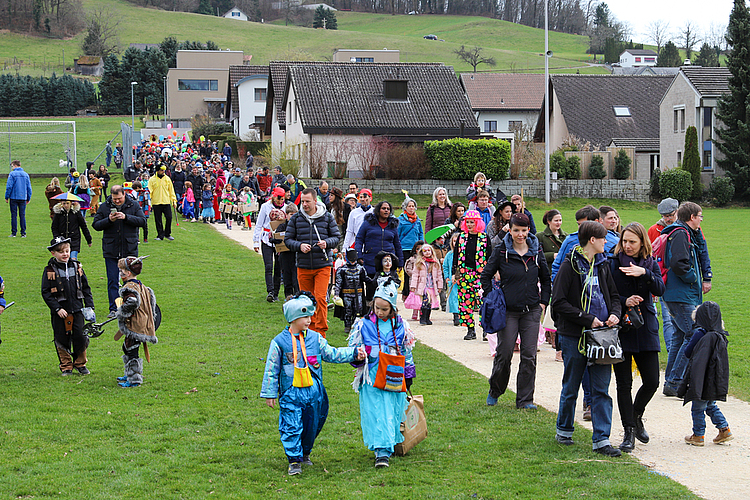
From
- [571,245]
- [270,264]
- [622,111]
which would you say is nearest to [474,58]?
[622,111]

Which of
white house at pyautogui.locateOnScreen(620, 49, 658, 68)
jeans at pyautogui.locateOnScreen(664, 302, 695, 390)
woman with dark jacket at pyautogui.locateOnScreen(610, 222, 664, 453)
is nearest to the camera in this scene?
woman with dark jacket at pyautogui.locateOnScreen(610, 222, 664, 453)

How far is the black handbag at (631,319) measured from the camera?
6488 mm

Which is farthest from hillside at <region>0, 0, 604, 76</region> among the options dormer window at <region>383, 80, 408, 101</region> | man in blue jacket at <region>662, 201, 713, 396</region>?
man in blue jacket at <region>662, 201, 713, 396</region>

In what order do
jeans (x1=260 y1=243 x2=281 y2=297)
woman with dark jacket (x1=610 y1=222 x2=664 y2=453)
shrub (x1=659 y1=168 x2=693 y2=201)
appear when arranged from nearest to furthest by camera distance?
woman with dark jacket (x1=610 y1=222 x2=664 y2=453) → jeans (x1=260 y1=243 x2=281 y2=297) → shrub (x1=659 y1=168 x2=693 y2=201)

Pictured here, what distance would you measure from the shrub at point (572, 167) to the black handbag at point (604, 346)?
33.8 meters

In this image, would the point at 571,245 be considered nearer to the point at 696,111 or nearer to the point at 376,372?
the point at 376,372

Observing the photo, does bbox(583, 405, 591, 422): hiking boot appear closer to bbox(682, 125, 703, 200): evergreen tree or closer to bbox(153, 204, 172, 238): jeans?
bbox(153, 204, 172, 238): jeans

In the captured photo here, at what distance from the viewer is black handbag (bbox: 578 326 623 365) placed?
250 inches

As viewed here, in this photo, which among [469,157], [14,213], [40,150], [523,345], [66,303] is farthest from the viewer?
[40,150]

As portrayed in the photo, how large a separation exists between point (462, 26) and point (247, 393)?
157251mm

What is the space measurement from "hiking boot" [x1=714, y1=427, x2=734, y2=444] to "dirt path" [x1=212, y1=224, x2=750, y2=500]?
52 mm

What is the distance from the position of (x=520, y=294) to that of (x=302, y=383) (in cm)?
263

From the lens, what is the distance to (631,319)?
21.3ft

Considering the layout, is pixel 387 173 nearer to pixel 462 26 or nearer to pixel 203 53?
pixel 203 53
